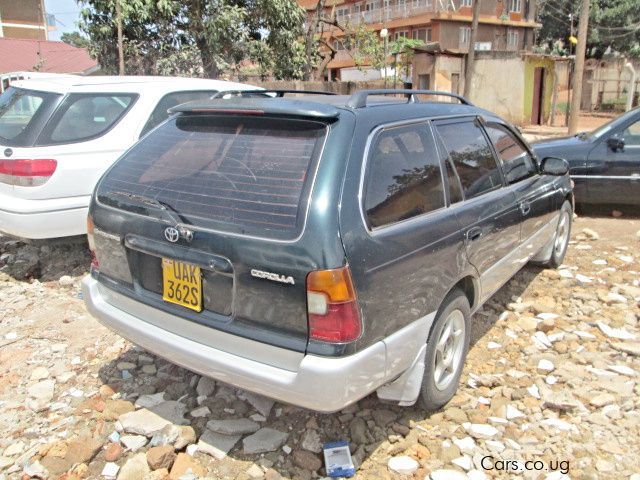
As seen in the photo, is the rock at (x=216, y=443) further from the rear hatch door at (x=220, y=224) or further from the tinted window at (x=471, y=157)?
the tinted window at (x=471, y=157)

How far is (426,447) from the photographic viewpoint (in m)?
2.84

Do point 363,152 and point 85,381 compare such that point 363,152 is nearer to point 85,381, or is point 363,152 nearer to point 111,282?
point 111,282

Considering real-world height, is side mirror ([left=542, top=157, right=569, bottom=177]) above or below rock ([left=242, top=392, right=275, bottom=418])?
above

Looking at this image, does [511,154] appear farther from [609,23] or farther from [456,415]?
[609,23]

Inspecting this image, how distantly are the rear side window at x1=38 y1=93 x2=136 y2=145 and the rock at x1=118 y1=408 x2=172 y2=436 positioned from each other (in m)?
2.83

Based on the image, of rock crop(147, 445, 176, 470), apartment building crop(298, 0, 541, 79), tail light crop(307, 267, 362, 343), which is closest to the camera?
tail light crop(307, 267, 362, 343)

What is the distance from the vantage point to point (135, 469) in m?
2.61

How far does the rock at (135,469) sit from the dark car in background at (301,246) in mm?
507

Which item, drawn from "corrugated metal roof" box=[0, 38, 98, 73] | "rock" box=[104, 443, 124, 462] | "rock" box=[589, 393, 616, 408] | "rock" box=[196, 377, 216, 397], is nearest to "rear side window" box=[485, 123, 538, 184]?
"rock" box=[589, 393, 616, 408]

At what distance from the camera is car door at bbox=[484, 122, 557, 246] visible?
388cm

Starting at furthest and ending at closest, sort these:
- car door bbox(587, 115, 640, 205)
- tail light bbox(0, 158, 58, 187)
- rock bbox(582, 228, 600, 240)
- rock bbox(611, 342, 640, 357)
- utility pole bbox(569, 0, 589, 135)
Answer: utility pole bbox(569, 0, 589, 135), car door bbox(587, 115, 640, 205), rock bbox(582, 228, 600, 240), tail light bbox(0, 158, 58, 187), rock bbox(611, 342, 640, 357)

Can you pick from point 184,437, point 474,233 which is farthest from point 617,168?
point 184,437

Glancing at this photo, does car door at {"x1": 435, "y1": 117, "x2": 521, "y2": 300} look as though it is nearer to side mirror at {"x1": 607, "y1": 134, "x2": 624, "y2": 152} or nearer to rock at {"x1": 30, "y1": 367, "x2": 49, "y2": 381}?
rock at {"x1": 30, "y1": 367, "x2": 49, "y2": 381}

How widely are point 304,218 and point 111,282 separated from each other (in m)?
1.33
